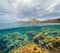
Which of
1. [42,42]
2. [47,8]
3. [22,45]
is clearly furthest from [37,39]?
[47,8]

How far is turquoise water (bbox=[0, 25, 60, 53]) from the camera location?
3.38 metres

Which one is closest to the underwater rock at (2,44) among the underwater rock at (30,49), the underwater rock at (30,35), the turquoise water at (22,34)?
the turquoise water at (22,34)

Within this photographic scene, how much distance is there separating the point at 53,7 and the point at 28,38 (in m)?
0.93

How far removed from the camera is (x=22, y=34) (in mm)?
3449

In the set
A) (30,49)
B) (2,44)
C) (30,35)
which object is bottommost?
(30,49)

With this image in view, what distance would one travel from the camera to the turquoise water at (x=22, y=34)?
3385 millimetres

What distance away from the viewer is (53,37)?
337 centimetres

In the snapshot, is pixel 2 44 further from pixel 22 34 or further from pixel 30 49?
pixel 30 49

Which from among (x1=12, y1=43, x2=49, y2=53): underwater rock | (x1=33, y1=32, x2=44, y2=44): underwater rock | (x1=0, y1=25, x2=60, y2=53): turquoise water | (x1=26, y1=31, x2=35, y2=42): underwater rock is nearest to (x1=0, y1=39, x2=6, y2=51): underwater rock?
(x1=0, y1=25, x2=60, y2=53): turquoise water

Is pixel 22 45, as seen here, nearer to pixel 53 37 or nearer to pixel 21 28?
pixel 21 28

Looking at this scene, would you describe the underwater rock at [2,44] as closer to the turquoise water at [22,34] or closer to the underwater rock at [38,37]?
the turquoise water at [22,34]

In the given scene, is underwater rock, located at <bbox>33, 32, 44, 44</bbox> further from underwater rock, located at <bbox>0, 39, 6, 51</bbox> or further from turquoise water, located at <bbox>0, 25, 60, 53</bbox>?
underwater rock, located at <bbox>0, 39, 6, 51</bbox>

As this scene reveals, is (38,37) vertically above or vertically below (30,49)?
above

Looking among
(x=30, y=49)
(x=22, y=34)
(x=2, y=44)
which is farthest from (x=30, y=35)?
(x=2, y=44)
